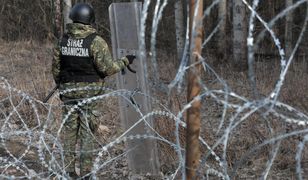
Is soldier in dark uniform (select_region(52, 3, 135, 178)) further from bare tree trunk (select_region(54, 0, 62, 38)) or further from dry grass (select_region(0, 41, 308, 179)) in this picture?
bare tree trunk (select_region(54, 0, 62, 38))

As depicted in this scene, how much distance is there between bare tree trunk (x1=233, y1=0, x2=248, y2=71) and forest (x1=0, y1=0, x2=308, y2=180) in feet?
0.07

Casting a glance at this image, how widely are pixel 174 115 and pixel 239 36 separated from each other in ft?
21.1

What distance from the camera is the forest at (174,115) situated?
2.16 meters

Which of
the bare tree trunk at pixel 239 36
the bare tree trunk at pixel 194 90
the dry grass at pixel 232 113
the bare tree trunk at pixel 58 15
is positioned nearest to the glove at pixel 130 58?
the dry grass at pixel 232 113

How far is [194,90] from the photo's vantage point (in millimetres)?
2320

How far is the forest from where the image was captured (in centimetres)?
216

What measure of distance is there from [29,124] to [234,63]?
223 inches

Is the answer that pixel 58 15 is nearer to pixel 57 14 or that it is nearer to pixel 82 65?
pixel 57 14

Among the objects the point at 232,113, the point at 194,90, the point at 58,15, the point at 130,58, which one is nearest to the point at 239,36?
the point at 58,15

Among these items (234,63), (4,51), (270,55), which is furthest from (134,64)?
(4,51)

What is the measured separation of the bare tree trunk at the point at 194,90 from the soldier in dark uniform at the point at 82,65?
182 cm

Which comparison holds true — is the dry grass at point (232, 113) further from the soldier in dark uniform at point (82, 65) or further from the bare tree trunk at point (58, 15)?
the bare tree trunk at point (58, 15)

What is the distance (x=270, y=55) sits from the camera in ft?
39.5

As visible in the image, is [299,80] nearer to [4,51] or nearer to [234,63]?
[234,63]
